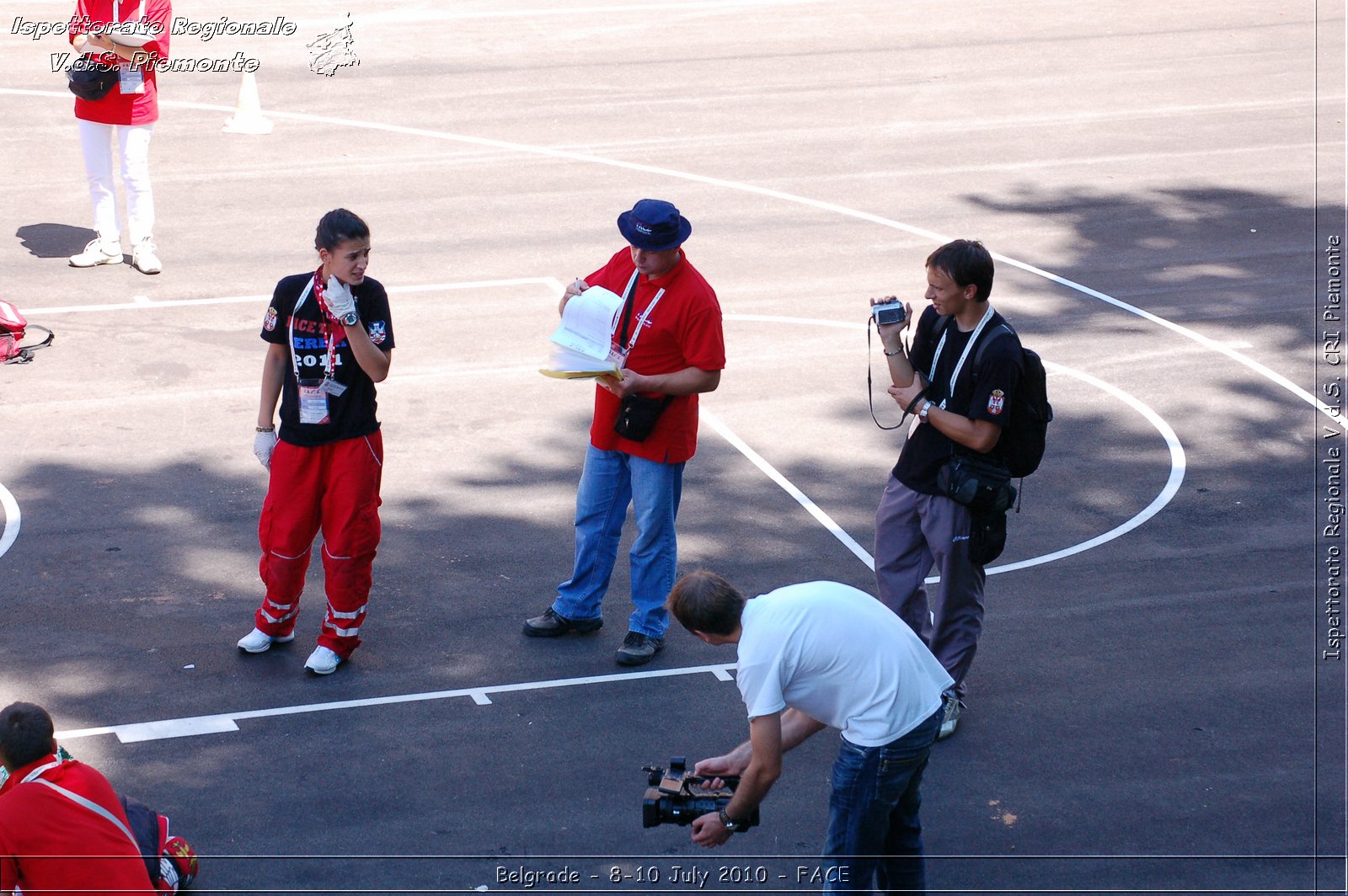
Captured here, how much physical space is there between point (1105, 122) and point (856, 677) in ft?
50.3

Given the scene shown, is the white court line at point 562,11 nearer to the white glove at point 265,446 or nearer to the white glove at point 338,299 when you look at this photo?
the white glove at point 265,446

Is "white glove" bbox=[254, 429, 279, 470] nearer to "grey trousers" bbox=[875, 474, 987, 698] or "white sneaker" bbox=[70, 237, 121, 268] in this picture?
"grey trousers" bbox=[875, 474, 987, 698]

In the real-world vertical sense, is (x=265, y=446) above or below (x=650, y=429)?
below

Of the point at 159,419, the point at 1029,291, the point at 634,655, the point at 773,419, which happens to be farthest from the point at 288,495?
the point at 1029,291

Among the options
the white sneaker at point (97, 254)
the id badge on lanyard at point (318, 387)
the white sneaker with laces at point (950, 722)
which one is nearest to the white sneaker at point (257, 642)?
the id badge on lanyard at point (318, 387)

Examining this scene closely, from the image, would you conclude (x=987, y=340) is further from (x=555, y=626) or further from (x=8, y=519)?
(x=8, y=519)

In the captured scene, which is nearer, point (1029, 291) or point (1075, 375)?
point (1075, 375)

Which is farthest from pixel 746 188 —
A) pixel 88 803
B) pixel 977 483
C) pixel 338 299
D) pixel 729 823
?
pixel 88 803

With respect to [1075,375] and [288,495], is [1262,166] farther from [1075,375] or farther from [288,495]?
[288,495]

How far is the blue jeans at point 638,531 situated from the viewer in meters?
7.55

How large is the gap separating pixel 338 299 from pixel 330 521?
3.74 feet

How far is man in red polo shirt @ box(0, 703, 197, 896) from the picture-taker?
486 centimetres

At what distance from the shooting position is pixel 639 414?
289 inches

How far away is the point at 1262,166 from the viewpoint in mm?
17062
